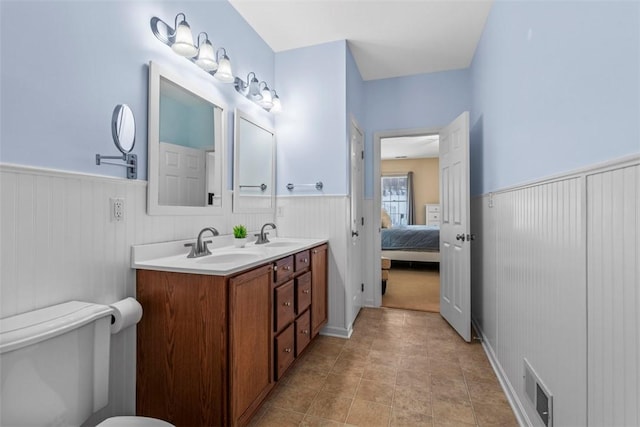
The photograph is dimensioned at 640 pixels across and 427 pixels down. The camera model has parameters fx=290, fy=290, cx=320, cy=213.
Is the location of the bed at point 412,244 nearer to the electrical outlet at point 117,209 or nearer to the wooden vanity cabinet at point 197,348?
the wooden vanity cabinet at point 197,348

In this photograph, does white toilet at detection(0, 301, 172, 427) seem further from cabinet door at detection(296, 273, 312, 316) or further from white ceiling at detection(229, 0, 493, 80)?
white ceiling at detection(229, 0, 493, 80)

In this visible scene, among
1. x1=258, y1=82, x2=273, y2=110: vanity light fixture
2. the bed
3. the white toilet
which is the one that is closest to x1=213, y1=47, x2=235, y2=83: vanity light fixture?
x1=258, y1=82, x2=273, y2=110: vanity light fixture

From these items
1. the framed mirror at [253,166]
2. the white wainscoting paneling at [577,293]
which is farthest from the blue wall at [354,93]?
the white wainscoting paneling at [577,293]

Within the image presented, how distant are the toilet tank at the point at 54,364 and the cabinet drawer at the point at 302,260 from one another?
1.12m

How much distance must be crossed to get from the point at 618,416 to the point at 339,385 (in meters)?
1.36

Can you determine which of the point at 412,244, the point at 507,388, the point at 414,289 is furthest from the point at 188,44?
the point at 412,244

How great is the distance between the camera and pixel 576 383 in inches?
41.8

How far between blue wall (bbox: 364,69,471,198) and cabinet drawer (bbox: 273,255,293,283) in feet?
5.89

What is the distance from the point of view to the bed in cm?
520

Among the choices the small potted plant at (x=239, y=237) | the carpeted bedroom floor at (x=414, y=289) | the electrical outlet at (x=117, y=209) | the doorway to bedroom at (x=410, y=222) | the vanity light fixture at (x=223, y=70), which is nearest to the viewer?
the electrical outlet at (x=117, y=209)

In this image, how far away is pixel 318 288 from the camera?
2.43 meters

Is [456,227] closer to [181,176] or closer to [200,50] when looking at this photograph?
[181,176]

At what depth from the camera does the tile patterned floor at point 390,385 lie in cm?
158

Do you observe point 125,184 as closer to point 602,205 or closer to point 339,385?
point 339,385
